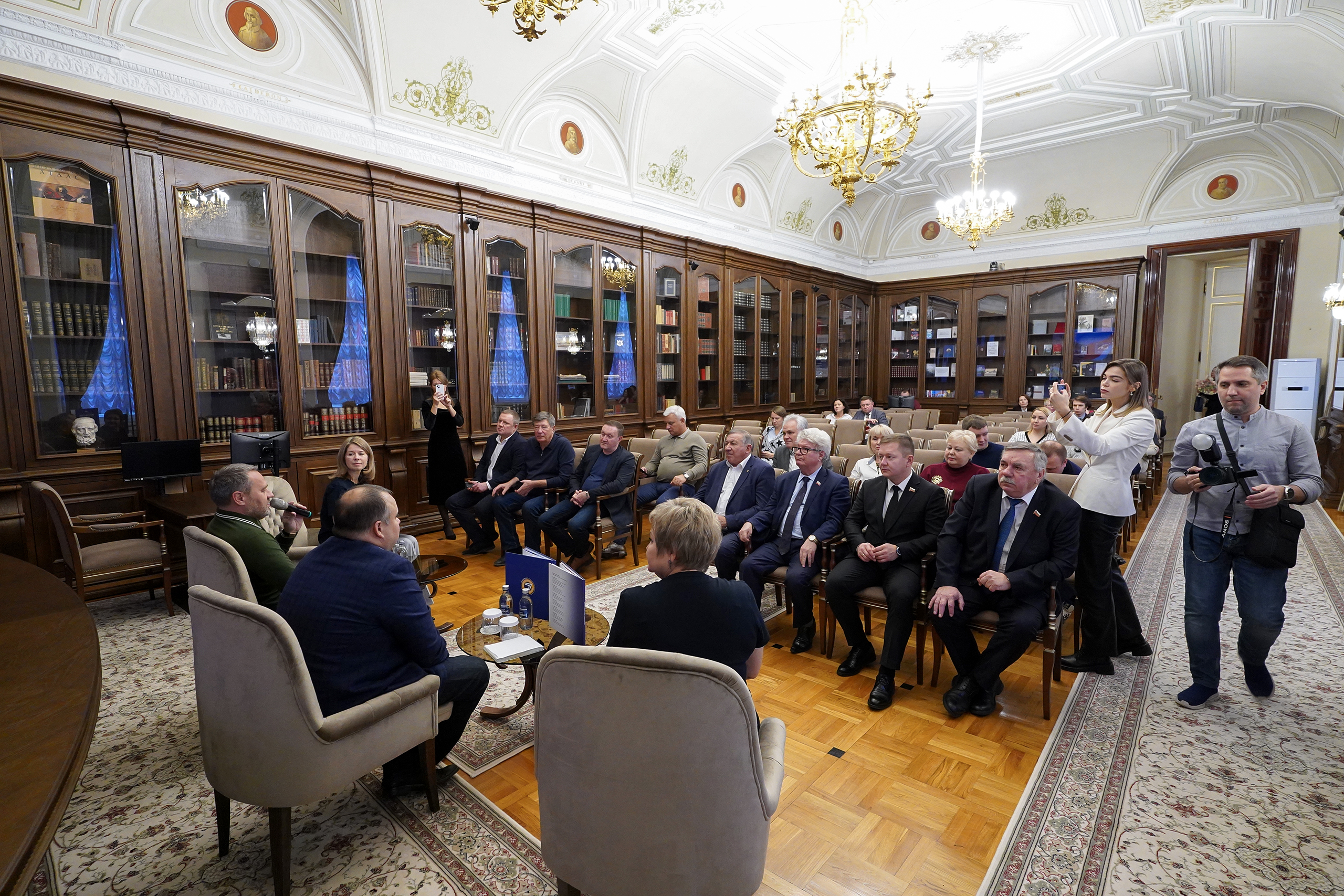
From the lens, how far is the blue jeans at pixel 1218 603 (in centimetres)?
283

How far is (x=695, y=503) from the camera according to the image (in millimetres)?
1899

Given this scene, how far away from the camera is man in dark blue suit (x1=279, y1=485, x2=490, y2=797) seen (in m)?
1.92

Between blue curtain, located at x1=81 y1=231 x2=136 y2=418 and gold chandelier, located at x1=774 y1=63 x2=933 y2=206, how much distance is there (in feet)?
15.5

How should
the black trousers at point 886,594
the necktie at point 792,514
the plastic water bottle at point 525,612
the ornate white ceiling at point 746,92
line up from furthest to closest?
the ornate white ceiling at point 746,92 → the necktie at point 792,514 → the black trousers at point 886,594 → the plastic water bottle at point 525,612

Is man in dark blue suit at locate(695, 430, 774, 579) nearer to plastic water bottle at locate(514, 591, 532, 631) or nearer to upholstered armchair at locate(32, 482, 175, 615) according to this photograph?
plastic water bottle at locate(514, 591, 532, 631)

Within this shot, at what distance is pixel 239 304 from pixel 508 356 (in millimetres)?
2377

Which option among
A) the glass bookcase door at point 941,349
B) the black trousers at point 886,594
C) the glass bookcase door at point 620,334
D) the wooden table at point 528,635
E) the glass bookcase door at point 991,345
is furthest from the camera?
the glass bookcase door at point 941,349

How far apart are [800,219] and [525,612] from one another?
9.45 m

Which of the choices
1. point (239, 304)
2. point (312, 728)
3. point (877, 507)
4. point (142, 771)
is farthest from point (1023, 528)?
point (239, 304)

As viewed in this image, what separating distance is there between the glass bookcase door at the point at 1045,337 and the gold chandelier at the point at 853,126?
778 centimetres

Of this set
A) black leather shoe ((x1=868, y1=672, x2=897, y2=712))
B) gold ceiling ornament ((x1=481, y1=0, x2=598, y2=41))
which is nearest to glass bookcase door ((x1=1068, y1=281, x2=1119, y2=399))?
black leather shoe ((x1=868, y1=672, x2=897, y2=712))

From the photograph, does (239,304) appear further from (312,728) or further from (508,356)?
(312,728)

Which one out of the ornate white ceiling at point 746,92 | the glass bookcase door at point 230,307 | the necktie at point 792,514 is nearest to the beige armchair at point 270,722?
the necktie at point 792,514

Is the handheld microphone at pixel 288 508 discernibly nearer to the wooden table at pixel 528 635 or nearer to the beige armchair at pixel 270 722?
the wooden table at pixel 528 635
